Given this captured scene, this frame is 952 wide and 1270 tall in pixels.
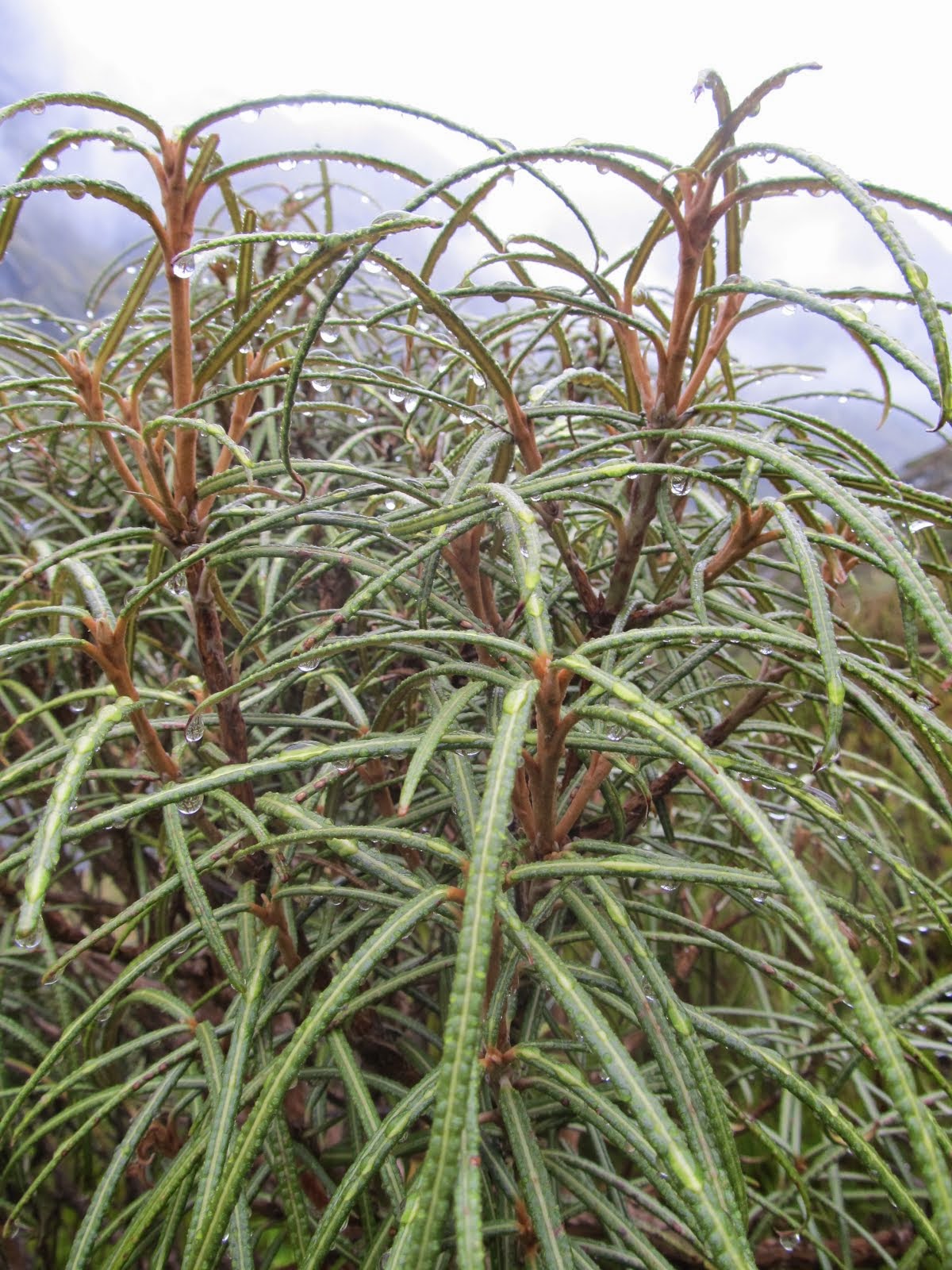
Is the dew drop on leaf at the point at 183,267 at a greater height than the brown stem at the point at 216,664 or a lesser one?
greater

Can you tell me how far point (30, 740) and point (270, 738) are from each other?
0.54m

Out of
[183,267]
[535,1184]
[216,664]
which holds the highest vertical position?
[183,267]

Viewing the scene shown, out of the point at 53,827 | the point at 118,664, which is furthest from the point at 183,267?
Answer: the point at 53,827

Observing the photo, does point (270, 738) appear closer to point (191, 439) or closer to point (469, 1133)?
point (191, 439)

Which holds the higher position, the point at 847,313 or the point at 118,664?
the point at 847,313

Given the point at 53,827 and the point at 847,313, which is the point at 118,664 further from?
the point at 847,313

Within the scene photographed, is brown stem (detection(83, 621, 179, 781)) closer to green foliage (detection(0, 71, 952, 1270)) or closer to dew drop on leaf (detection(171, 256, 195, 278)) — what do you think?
green foliage (detection(0, 71, 952, 1270))

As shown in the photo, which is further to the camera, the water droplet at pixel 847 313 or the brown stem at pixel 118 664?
the brown stem at pixel 118 664

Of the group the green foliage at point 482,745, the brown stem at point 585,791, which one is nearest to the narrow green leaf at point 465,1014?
the green foliage at point 482,745

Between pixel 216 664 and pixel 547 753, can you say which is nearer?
pixel 547 753

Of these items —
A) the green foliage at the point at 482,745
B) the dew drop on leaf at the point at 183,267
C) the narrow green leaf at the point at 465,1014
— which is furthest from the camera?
the dew drop on leaf at the point at 183,267

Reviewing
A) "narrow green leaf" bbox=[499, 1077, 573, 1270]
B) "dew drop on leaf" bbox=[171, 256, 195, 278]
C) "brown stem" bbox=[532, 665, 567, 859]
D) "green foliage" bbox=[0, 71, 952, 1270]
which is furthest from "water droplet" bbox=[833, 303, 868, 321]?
"narrow green leaf" bbox=[499, 1077, 573, 1270]

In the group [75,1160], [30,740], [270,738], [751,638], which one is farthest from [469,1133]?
[75,1160]

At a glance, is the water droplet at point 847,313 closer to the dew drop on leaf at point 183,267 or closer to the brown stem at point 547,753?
the brown stem at point 547,753
